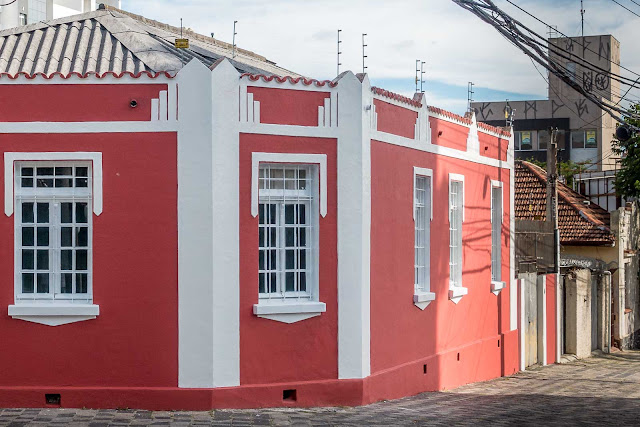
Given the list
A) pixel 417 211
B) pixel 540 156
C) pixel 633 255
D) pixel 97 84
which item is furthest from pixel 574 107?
pixel 97 84

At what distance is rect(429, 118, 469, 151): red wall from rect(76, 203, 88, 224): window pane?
5.89 m

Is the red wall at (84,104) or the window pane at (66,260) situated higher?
the red wall at (84,104)

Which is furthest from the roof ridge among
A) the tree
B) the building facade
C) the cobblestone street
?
the building facade

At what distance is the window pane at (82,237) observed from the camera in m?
12.0

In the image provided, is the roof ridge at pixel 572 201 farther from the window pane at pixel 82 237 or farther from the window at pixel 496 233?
the window pane at pixel 82 237

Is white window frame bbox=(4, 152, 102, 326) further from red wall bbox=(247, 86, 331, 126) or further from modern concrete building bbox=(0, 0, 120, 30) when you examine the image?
modern concrete building bbox=(0, 0, 120, 30)

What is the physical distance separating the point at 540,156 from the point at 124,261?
Answer: 49.0 metres

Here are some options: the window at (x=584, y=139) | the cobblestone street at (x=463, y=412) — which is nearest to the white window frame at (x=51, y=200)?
the cobblestone street at (x=463, y=412)

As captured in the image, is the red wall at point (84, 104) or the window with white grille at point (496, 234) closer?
the red wall at point (84, 104)

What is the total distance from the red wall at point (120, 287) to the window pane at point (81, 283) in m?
0.21

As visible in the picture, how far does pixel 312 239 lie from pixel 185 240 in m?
1.75

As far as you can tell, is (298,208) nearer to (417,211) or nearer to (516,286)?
(417,211)

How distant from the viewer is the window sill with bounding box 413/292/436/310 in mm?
14391

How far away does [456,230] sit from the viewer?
16.4 metres
